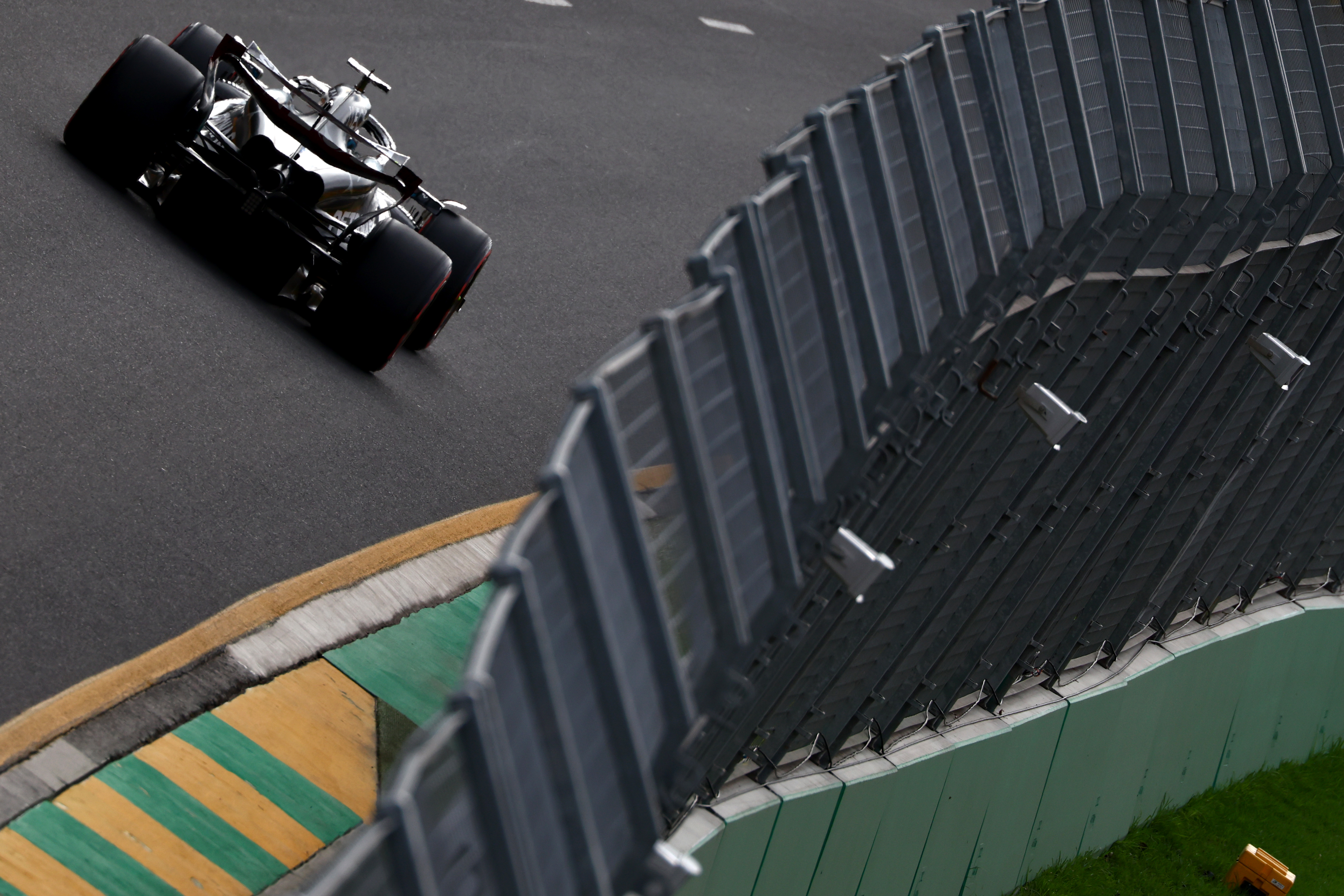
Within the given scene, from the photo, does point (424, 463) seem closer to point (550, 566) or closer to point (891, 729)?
point (891, 729)

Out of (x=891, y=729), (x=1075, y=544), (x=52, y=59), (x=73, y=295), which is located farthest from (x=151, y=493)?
(x=52, y=59)

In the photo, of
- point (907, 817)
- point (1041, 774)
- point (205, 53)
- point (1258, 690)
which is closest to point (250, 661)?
point (907, 817)

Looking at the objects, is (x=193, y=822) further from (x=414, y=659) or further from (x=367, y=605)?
(x=367, y=605)

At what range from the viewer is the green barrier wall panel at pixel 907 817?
259 inches

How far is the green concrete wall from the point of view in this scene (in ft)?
19.5

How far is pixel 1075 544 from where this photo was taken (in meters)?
6.99

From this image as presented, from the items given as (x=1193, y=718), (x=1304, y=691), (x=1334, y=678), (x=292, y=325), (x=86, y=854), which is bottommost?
(x=86, y=854)

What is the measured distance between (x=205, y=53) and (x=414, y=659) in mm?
4858

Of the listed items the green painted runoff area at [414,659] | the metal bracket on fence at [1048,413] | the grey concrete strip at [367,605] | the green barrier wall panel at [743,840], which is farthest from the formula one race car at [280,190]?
the metal bracket on fence at [1048,413]

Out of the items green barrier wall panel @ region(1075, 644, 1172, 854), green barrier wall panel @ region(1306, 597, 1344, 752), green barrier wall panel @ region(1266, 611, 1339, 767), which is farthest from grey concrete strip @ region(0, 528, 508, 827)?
green barrier wall panel @ region(1306, 597, 1344, 752)

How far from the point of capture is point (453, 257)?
960cm

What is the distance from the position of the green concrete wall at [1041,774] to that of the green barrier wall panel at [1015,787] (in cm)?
1

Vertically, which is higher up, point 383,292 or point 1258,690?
point 1258,690

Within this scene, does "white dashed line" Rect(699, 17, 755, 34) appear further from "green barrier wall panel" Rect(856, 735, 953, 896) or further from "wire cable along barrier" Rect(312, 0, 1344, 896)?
"green barrier wall panel" Rect(856, 735, 953, 896)
